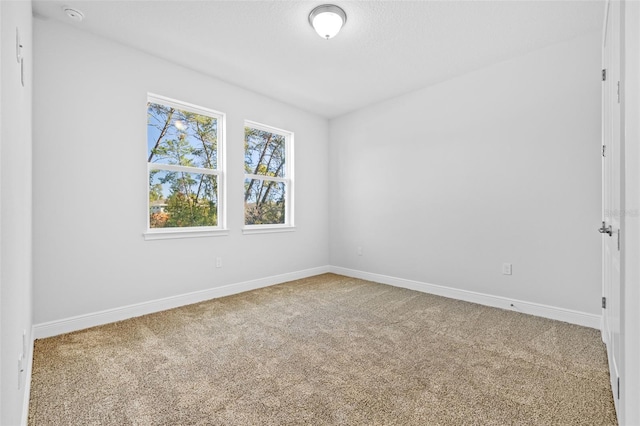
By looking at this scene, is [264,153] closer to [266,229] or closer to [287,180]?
[287,180]

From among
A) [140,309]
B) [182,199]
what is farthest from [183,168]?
[140,309]

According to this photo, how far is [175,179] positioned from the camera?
3.35 meters

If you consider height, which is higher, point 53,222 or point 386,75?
point 386,75

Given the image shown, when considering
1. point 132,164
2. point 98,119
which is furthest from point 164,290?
point 98,119

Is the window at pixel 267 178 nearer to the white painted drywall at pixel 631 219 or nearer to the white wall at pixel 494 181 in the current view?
the white wall at pixel 494 181

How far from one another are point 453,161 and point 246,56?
8.39ft

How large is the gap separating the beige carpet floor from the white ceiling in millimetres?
2586

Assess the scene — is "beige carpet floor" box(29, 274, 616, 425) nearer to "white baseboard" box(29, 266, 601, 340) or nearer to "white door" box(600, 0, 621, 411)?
"white baseboard" box(29, 266, 601, 340)

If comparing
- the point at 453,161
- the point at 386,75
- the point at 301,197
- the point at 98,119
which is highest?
the point at 386,75

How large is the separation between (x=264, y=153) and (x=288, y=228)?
1118mm

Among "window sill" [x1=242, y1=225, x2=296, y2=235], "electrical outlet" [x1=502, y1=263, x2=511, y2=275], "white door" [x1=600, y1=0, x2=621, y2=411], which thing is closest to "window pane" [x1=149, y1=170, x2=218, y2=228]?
"window sill" [x1=242, y1=225, x2=296, y2=235]

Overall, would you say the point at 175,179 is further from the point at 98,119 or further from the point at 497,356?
the point at 497,356

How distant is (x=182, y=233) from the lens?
3297mm

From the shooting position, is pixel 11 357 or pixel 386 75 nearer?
pixel 11 357
